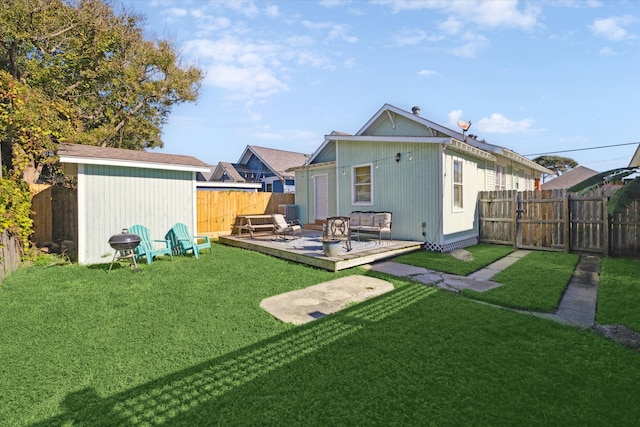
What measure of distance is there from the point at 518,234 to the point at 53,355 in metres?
11.2

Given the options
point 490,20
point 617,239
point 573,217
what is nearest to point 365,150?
point 490,20

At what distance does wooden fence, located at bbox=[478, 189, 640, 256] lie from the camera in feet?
26.6

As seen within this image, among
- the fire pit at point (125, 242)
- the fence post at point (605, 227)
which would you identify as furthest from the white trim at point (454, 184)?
the fire pit at point (125, 242)

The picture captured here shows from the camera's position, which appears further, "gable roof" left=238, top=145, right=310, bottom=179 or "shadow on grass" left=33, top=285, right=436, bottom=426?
"gable roof" left=238, top=145, right=310, bottom=179

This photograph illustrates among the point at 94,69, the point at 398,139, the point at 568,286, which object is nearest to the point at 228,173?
the point at 94,69

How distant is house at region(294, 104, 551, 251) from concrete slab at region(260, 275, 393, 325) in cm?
391

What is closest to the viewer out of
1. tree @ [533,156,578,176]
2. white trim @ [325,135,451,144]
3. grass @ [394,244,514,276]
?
grass @ [394,244,514,276]

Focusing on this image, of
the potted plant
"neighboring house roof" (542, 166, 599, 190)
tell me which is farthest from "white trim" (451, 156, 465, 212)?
"neighboring house roof" (542, 166, 599, 190)

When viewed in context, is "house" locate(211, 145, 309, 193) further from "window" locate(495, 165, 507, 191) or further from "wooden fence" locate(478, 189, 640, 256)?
"wooden fence" locate(478, 189, 640, 256)

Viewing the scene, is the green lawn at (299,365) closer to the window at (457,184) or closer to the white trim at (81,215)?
the white trim at (81,215)

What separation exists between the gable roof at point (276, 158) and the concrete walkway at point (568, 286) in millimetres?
15710

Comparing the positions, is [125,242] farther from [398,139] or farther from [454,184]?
[454,184]

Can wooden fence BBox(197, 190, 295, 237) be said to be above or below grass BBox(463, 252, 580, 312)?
above

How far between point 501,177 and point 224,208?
11381mm
